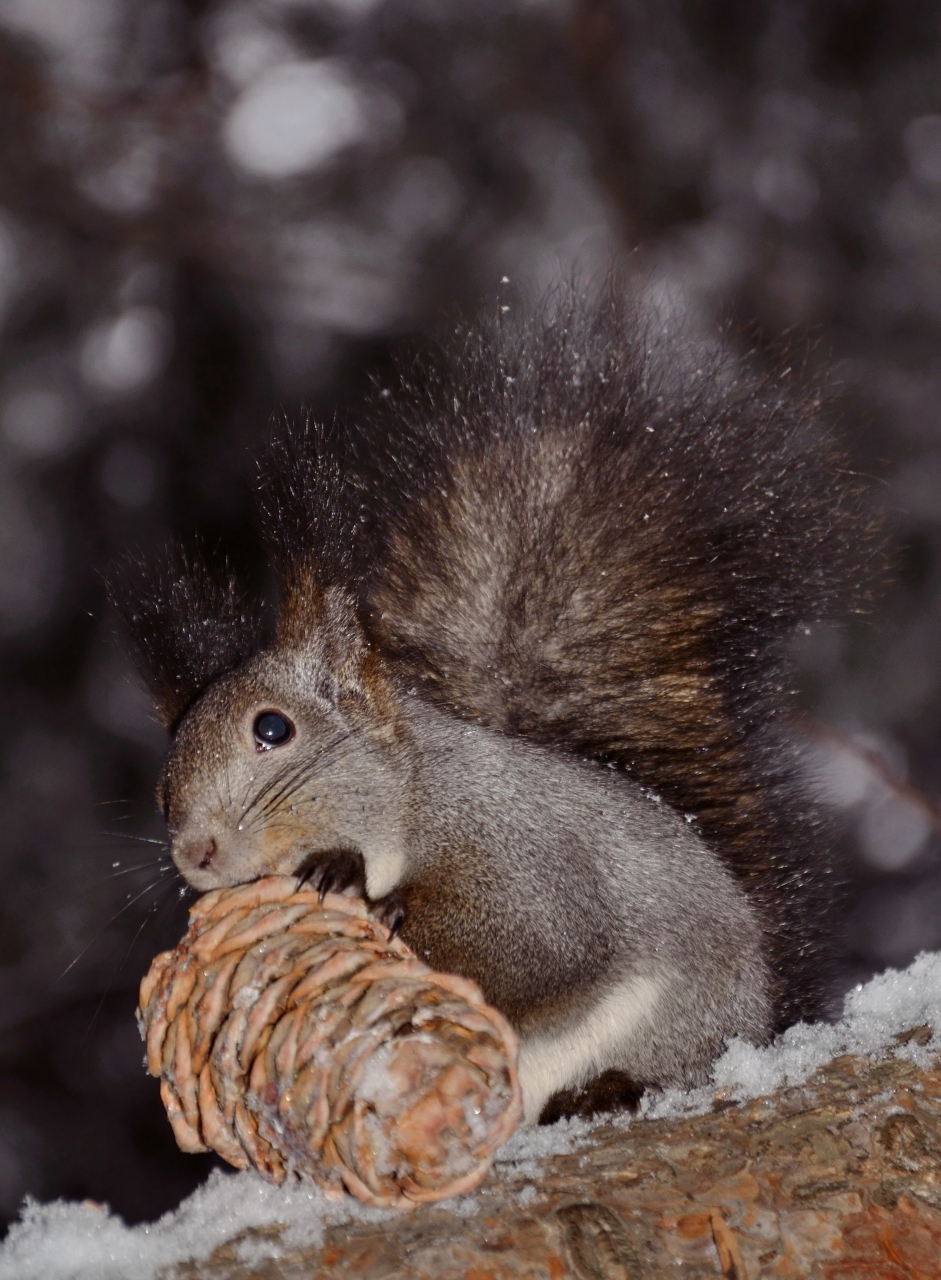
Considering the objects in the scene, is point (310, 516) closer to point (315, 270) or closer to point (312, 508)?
point (312, 508)

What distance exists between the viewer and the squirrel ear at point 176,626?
1541 mm

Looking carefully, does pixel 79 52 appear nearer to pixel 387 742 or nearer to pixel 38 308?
pixel 38 308

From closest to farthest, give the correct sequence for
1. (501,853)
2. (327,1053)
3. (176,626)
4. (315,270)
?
(327,1053) → (501,853) → (176,626) → (315,270)

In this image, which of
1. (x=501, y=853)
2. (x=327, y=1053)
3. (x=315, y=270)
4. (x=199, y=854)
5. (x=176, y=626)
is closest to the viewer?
(x=327, y=1053)

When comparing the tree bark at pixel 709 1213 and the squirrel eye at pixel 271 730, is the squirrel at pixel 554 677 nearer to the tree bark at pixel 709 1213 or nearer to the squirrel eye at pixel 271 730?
the squirrel eye at pixel 271 730

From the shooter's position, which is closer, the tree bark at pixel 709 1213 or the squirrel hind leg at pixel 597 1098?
the tree bark at pixel 709 1213

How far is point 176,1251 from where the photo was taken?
0.99 metres

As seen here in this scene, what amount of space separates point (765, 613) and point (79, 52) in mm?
1582

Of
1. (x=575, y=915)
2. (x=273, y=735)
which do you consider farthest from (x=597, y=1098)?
(x=273, y=735)

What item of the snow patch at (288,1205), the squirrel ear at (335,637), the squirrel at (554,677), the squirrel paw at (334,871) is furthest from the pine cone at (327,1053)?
the squirrel ear at (335,637)

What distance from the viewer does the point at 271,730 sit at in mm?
1453

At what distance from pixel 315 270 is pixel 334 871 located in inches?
49.4

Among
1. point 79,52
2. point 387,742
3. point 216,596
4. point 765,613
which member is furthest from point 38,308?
point 765,613

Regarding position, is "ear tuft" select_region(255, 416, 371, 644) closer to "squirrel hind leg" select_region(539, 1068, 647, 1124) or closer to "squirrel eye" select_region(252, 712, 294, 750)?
"squirrel eye" select_region(252, 712, 294, 750)
